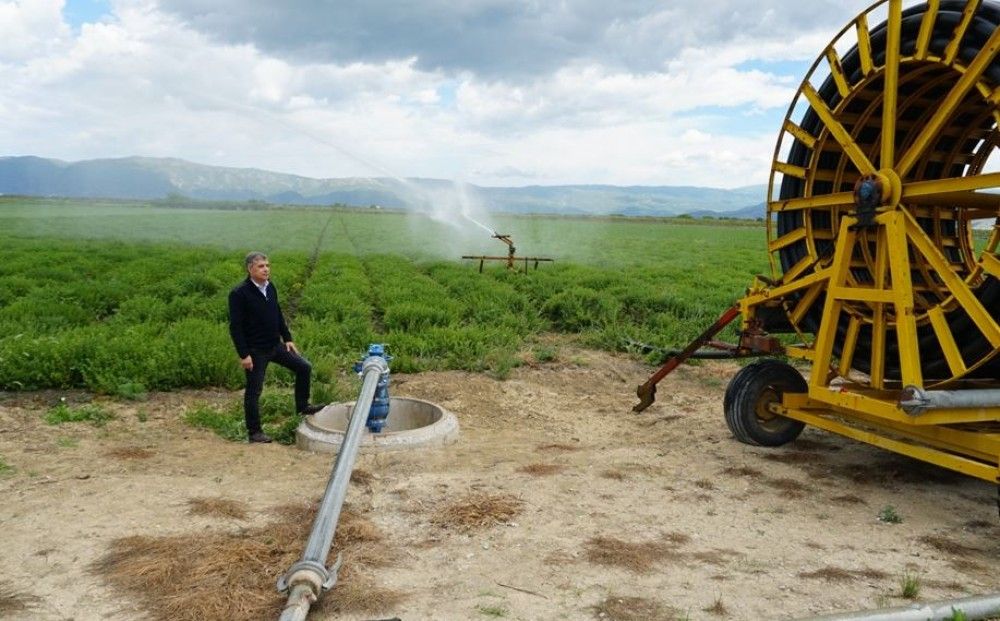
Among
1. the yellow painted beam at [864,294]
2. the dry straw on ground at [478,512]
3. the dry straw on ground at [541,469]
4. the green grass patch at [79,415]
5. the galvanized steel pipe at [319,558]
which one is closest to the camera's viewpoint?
the galvanized steel pipe at [319,558]

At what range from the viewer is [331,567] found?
4.27m

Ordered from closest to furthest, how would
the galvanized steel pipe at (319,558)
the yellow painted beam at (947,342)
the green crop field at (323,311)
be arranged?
the galvanized steel pipe at (319,558)
the yellow painted beam at (947,342)
the green crop field at (323,311)

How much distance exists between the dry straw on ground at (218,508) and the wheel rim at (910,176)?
15.8ft

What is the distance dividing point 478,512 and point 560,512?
571mm

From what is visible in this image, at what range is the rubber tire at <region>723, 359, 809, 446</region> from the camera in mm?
6902

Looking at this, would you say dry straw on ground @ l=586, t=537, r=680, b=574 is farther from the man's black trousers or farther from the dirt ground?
the man's black trousers

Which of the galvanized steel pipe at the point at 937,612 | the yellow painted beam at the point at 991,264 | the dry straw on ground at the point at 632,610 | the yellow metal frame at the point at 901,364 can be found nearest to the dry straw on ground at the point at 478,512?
the dry straw on ground at the point at 632,610

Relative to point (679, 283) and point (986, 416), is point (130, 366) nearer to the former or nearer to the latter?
point (986, 416)

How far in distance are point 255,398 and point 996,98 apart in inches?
251

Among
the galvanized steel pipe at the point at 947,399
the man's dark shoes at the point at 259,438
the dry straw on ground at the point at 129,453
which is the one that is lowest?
the dry straw on ground at the point at 129,453

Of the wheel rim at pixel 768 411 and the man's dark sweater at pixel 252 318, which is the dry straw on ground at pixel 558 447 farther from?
the man's dark sweater at pixel 252 318

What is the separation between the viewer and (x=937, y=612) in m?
3.50

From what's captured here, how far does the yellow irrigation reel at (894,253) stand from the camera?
207 inches

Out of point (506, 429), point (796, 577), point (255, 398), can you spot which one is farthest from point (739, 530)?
point (255, 398)
